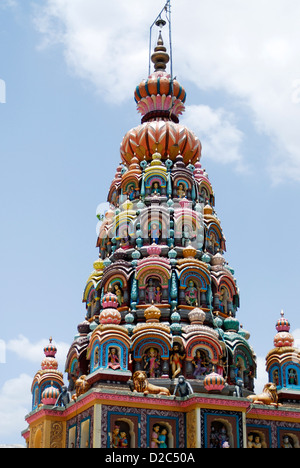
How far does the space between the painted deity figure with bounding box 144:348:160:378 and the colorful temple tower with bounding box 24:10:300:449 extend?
0.17 ft

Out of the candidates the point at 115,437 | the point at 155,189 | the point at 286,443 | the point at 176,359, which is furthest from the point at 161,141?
the point at 115,437

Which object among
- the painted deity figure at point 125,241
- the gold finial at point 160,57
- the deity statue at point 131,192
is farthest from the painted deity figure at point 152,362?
the gold finial at point 160,57

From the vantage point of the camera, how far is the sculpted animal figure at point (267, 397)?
1225 inches

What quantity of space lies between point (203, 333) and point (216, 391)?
326 centimetres

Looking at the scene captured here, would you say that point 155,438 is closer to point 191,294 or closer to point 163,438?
point 163,438

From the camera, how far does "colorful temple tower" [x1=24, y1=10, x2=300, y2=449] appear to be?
28453mm

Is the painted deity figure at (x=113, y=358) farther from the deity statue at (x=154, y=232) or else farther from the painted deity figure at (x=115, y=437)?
the deity statue at (x=154, y=232)

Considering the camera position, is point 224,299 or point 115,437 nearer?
point 115,437

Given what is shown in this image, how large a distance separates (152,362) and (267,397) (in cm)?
515

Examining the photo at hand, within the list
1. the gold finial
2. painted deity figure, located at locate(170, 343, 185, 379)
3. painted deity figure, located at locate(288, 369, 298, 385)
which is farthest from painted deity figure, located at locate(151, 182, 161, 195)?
painted deity figure, located at locate(288, 369, 298, 385)

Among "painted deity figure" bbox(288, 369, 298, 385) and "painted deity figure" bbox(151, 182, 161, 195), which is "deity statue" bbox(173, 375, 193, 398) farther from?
"painted deity figure" bbox(151, 182, 161, 195)

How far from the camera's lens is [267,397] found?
31.3 metres

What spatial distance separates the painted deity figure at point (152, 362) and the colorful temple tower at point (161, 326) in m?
0.05
